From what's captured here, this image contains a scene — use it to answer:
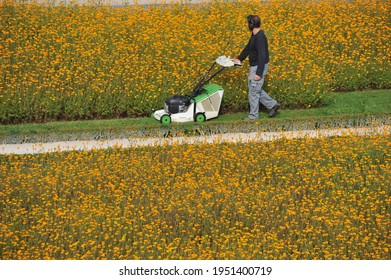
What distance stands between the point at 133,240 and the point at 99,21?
7396 millimetres

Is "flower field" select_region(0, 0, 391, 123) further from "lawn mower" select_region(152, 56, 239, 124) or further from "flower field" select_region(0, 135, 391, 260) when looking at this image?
"flower field" select_region(0, 135, 391, 260)

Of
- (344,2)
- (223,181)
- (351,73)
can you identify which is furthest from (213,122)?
(344,2)

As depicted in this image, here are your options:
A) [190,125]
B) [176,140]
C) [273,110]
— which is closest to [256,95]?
[273,110]

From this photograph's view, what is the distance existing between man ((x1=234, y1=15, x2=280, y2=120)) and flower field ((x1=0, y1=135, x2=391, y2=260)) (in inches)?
54.9

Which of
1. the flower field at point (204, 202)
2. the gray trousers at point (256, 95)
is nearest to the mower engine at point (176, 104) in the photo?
the gray trousers at point (256, 95)

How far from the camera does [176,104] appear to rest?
1409 cm

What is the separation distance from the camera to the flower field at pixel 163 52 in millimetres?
14867

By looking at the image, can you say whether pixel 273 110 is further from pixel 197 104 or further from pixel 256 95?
pixel 197 104

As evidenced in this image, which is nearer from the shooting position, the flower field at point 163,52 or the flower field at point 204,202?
the flower field at point 204,202

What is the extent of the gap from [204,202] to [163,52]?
5.31m

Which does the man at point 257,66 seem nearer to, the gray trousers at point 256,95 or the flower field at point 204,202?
the gray trousers at point 256,95

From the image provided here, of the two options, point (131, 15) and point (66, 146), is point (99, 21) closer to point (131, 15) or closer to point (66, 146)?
point (131, 15)

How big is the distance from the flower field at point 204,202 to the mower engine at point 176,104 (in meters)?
1.40

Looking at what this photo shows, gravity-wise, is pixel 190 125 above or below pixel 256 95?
below
